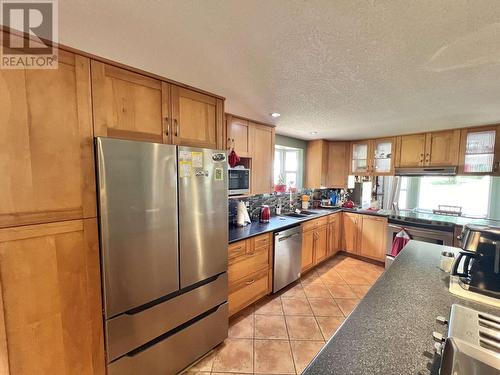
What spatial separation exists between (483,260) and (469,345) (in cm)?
93

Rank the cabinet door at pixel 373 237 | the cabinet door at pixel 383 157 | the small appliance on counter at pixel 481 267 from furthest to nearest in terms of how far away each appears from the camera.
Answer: the cabinet door at pixel 383 157, the cabinet door at pixel 373 237, the small appliance on counter at pixel 481 267

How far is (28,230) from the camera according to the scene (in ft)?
3.60

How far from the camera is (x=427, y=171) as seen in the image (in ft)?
11.0

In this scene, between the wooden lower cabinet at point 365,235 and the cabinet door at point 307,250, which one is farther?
the wooden lower cabinet at point 365,235

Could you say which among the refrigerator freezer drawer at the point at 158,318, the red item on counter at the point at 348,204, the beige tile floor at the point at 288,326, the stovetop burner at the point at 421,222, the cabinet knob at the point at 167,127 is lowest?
the beige tile floor at the point at 288,326

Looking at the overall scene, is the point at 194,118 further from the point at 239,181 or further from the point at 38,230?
the point at 38,230

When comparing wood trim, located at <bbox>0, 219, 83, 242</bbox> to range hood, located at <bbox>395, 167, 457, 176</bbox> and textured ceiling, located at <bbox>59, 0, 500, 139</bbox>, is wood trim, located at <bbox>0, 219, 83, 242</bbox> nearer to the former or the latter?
textured ceiling, located at <bbox>59, 0, 500, 139</bbox>

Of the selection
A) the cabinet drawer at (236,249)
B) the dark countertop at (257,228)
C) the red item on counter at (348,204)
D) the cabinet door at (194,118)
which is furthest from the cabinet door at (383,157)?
the cabinet door at (194,118)

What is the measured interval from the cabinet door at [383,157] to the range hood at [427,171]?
0.18 m

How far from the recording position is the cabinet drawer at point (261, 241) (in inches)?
95.0

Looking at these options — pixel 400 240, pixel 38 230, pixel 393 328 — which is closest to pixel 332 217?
pixel 400 240

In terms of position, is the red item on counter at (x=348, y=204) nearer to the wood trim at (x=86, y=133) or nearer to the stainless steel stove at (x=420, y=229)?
the stainless steel stove at (x=420, y=229)

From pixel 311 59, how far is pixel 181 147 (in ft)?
3.45

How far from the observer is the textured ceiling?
91cm
